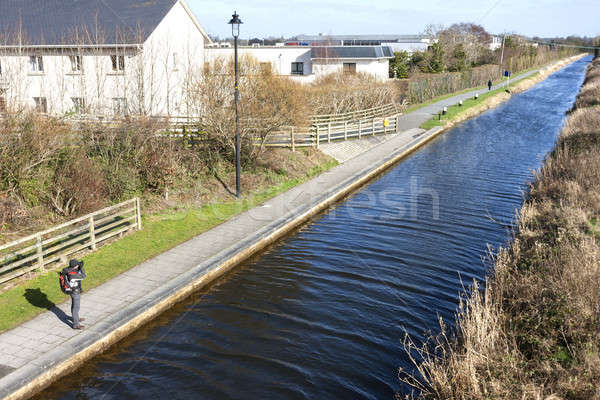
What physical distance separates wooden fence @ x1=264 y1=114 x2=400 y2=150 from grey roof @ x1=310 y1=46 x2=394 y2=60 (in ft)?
77.3

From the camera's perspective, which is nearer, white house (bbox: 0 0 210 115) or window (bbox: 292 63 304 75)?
white house (bbox: 0 0 210 115)

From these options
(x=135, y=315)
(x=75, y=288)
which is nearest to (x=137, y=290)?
(x=135, y=315)

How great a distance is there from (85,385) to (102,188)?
8462 mm

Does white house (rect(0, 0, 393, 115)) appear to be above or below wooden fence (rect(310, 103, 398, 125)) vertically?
above

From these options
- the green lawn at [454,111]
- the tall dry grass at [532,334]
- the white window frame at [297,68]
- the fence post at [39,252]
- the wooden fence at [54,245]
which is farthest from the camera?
the white window frame at [297,68]

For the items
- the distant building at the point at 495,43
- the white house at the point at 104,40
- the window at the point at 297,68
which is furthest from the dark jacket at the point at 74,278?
the distant building at the point at 495,43

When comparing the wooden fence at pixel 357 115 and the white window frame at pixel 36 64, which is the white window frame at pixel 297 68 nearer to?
the wooden fence at pixel 357 115

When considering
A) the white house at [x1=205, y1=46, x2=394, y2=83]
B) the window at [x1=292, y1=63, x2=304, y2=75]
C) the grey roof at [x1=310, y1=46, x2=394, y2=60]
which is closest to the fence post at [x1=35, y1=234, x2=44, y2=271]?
the white house at [x1=205, y1=46, x2=394, y2=83]

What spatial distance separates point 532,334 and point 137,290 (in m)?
7.92

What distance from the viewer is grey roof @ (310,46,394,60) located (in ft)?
182

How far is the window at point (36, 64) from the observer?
3070 centimetres

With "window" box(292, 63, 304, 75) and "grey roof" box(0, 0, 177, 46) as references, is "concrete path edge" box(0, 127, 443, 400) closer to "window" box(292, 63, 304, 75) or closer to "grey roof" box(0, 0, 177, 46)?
"grey roof" box(0, 0, 177, 46)

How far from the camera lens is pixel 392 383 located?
880 cm

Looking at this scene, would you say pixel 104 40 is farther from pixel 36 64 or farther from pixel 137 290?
pixel 137 290
